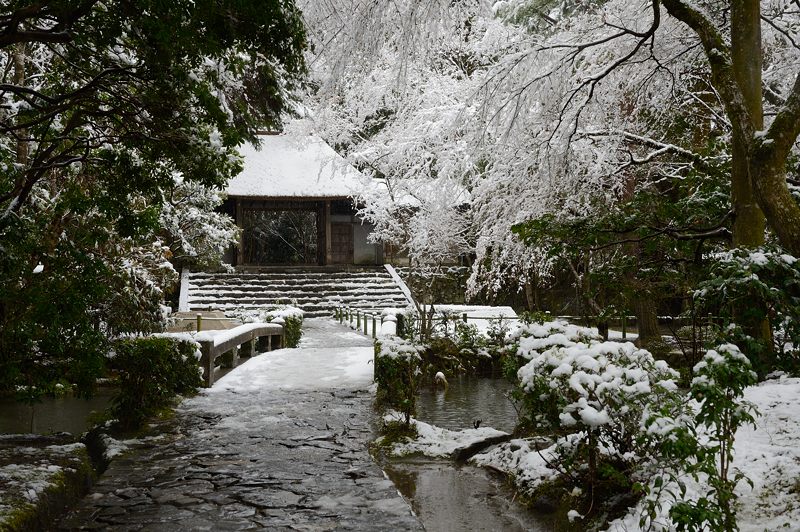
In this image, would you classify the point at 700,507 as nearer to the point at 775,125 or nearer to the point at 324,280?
the point at 775,125

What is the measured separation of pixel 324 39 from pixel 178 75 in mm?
3698

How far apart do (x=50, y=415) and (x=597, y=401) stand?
854cm

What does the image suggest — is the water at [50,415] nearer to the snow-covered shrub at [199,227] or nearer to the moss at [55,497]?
the moss at [55,497]

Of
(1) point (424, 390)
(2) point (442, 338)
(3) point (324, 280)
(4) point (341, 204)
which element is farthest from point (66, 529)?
(4) point (341, 204)

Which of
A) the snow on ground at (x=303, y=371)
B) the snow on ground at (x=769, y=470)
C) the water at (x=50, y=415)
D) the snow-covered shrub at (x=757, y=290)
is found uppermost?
the snow-covered shrub at (x=757, y=290)

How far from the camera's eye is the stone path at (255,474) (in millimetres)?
4258

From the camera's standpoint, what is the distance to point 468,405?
31.3 ft

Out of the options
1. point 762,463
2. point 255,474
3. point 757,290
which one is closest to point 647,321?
point 762,463

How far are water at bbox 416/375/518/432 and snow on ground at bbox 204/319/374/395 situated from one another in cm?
109

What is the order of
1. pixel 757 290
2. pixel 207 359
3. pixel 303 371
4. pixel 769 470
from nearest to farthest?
pixel 757 290
pixel 769 470
pixel 207 359
pixel 303 371

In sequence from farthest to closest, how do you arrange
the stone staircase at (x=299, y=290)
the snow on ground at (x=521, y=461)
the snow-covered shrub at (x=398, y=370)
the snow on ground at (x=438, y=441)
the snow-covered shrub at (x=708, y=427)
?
the stone staircase at (x=299, y=290)
the snow-covered shrub at (x=398, y=370)
the snow on ground at (x=438, y=441)
the snow on ground at (x=521, y=461)
the snow-covered shrub at (x=708, y=427)

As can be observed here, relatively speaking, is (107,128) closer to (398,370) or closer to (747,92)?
(398,370)

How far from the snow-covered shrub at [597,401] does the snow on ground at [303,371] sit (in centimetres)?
521

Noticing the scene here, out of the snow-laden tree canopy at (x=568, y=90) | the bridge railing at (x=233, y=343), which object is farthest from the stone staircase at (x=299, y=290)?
the snow-laden tree canopy at (x=568, y=90)
